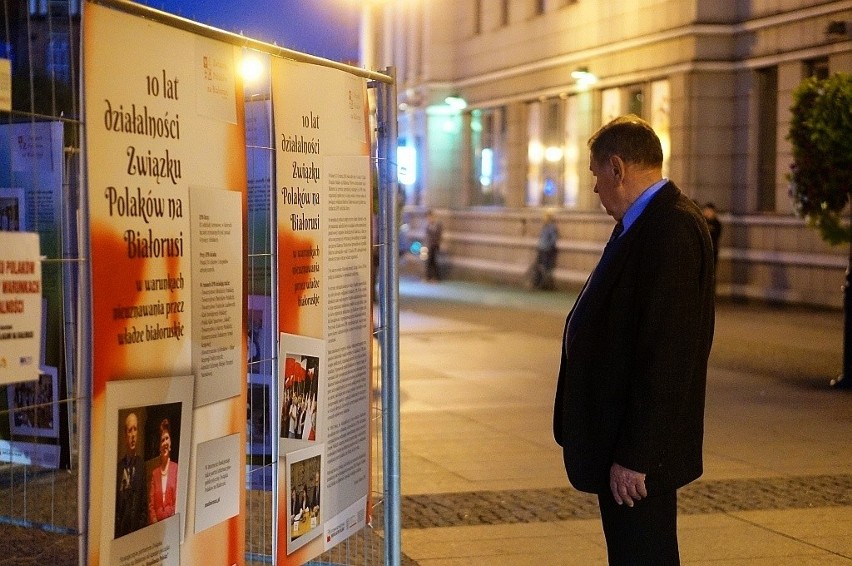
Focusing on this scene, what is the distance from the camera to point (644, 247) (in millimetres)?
4559

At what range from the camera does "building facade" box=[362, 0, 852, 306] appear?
2550 centimetres

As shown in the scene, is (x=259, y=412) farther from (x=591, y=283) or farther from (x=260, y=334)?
(x=591, y=283)

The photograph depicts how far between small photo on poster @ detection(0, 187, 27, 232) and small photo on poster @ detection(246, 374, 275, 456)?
3.41 ft

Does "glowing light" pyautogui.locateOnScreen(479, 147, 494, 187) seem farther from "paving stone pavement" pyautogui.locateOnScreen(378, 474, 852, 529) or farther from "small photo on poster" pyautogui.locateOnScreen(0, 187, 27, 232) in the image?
"small photo on poster" pyautogui.locateOnScreen(0, 187, 27, 232)

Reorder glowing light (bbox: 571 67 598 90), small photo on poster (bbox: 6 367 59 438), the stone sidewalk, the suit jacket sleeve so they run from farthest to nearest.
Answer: glowing light (bbox: 571 67 598 90)
the stone sidewalk
small photo on poster (bbox: 6 367 59 438)
the suit jacket sleeve

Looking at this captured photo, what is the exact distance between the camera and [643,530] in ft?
15.5

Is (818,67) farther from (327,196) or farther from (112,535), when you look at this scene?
(112,535)

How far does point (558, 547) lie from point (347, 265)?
2467 millimetres

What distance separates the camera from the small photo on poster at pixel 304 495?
5039 millimetres

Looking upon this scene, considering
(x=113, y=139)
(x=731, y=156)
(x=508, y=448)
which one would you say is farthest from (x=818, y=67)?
(x=113, y=139)

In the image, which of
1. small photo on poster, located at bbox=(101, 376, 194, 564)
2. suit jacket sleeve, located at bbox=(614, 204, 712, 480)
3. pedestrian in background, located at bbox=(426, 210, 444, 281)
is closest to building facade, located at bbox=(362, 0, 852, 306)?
pedestrian in background, located at bbox=(426, 210, 444, 281)

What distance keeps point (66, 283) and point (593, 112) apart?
27.4 m

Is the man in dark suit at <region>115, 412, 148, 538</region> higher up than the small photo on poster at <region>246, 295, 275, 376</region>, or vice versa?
the small photo on poster at <region>246, 295, 275, 376</region>

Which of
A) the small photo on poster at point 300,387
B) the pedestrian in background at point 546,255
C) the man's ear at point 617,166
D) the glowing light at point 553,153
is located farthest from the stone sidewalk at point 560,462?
the glowing light at point 553,153
